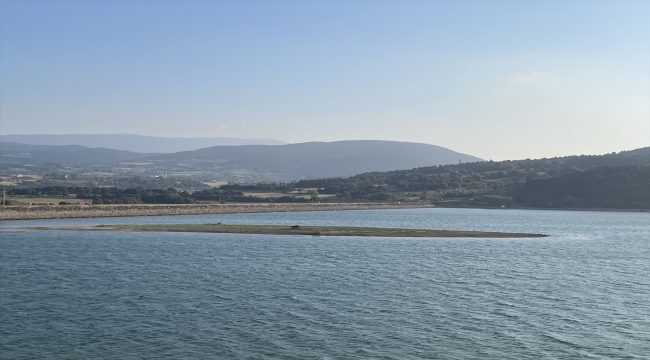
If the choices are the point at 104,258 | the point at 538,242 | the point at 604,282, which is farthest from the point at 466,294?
the point at 538,242

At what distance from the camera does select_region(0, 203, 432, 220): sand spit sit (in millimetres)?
79438

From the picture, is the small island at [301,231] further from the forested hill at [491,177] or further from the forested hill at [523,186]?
the forested hill at [491,177]

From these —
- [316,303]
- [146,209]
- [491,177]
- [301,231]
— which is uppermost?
[491,177]

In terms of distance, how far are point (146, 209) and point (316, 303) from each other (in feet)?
242

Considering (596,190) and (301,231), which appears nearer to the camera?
(301,231)

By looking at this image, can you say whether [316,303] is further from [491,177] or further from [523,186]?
[491,177]

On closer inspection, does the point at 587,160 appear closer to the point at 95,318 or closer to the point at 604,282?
the point at 604,282

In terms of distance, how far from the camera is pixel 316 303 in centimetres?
2728

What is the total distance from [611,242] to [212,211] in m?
62.2

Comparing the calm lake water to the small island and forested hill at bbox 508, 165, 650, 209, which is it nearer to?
the small island

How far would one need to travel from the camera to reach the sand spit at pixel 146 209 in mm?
79438

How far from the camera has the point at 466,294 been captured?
3027cm

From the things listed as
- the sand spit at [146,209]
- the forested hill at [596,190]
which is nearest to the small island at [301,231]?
the sand spit at [146,209]

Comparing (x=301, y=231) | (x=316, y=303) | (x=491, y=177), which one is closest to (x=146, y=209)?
(x=301, y=231)
